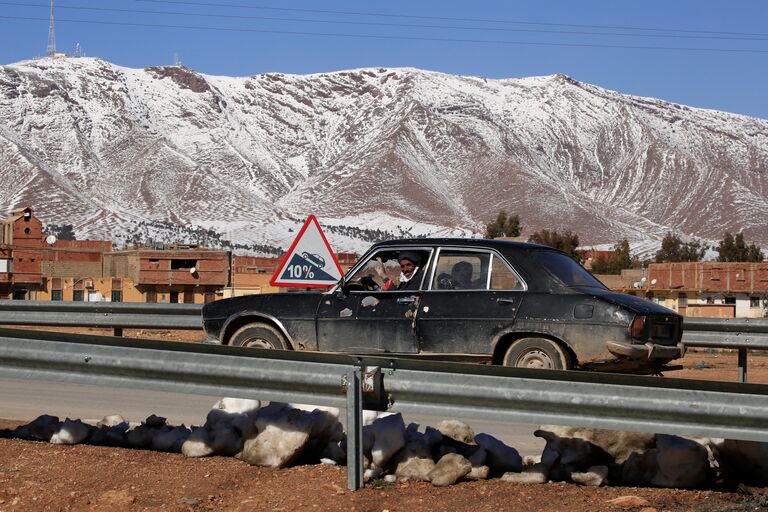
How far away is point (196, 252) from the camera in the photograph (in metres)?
86.2

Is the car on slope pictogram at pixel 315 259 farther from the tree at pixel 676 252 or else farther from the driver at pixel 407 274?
the tree at pixel 676 252

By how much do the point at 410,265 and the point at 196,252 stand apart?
7727 centimetres

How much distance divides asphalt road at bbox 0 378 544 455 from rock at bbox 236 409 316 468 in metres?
2.34

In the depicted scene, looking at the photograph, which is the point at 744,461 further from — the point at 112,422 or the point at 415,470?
the point at 112,422

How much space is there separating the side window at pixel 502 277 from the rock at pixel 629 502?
380 centimetres

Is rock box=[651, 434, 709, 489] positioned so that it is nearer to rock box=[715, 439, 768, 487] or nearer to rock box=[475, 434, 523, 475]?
rock box=[715, 439, 768, 487]

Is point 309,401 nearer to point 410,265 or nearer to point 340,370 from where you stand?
point 340,370

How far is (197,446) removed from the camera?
22.4 ft

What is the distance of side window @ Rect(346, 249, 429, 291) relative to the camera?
10281 millimetres

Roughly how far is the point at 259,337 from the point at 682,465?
4.93 meters

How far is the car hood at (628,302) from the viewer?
9188mm

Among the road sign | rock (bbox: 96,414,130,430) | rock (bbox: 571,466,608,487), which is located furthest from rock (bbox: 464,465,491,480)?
the road sign

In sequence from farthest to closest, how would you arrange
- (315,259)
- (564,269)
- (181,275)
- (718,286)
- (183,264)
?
1. (183,264)
2. (181,275)
3. (718,286)
4. (315,259)
5. (564,269)

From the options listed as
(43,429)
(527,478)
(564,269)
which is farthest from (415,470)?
(564,269)
